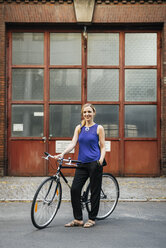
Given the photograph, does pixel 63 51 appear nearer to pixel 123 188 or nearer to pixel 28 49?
pixel 28 49

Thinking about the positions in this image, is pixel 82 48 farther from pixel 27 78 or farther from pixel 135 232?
pixel 135 232

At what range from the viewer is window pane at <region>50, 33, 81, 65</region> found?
39.1ft

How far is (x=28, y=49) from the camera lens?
469 inches

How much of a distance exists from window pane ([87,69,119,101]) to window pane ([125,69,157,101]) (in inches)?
13.3

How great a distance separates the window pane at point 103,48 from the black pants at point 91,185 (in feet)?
20.8

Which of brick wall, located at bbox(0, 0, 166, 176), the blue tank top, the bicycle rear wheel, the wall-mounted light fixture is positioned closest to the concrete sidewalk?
brick wall, located at bbox(0, 0, 166, 176)

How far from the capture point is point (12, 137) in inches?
462

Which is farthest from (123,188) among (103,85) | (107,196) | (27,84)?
(27,84)

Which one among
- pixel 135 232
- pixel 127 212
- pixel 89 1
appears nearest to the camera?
pixel 135 232

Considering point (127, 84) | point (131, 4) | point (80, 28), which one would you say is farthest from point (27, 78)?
point (131, 4)

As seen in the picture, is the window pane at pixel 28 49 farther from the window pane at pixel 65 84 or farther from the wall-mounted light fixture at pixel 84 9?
the wall-mounted light fixture at pixel 84 9

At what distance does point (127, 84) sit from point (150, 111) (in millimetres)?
1079

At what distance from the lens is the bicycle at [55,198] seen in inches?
223

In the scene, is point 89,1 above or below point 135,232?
above
